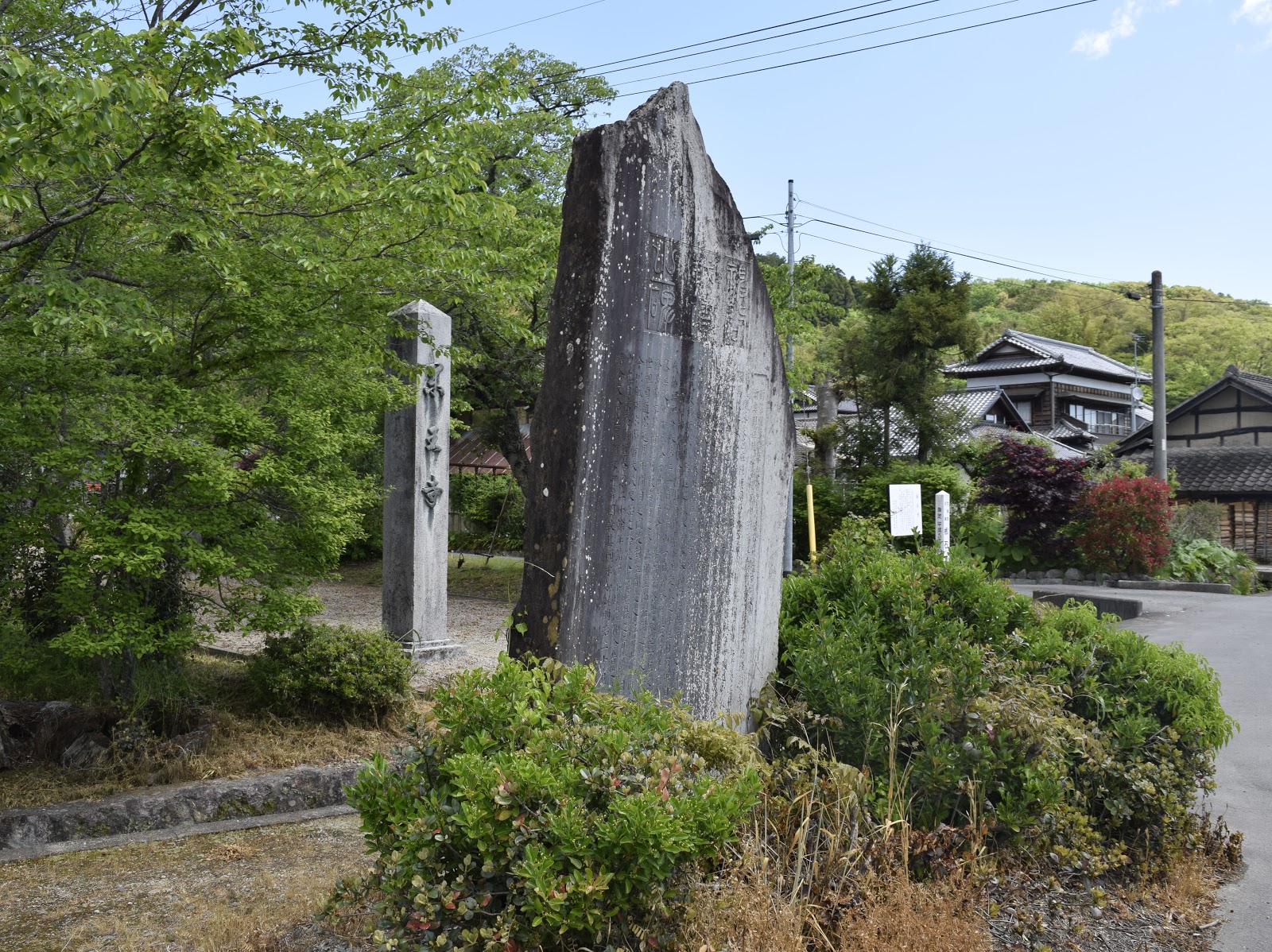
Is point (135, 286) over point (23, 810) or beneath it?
over

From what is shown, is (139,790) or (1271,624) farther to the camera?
(1271,624)

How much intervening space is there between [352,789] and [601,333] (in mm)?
1946

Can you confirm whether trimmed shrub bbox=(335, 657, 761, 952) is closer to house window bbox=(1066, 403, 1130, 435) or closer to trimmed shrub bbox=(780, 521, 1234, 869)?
trimmed shrub bbox=(780, 521, 1234, 869)

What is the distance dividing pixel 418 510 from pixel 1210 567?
20112 millimetres

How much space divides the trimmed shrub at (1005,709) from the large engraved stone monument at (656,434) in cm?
54

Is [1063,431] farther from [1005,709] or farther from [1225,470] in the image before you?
[1005,709]

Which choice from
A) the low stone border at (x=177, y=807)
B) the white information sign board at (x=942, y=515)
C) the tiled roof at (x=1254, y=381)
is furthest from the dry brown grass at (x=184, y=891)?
the tiled roof at (x=1254, y=381)

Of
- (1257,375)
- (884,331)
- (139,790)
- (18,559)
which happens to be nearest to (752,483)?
(139,790)

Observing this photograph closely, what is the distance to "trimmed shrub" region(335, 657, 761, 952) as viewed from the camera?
8.88 feet

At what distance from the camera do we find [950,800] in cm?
402

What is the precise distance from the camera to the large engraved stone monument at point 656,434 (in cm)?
400

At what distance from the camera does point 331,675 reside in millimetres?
7473

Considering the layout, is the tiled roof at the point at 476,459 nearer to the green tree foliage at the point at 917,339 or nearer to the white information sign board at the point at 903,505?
the green tree foliage at the point at 917,339

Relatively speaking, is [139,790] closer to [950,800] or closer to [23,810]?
[23,810]
